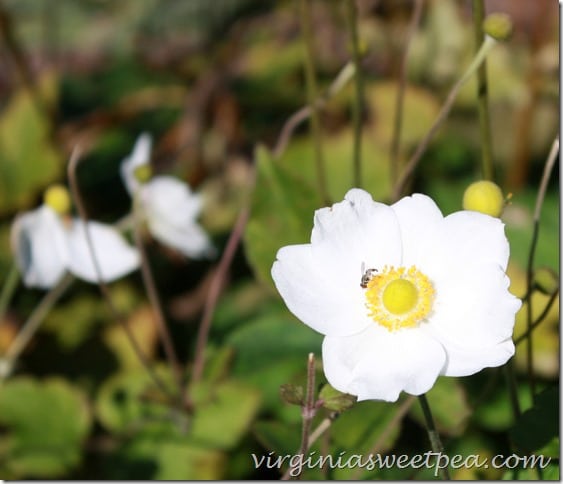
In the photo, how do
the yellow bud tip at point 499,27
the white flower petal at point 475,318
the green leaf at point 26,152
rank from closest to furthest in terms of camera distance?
the white flower petal at point 475,318
the yellow bud tip at point 499,27
the green leaf at point 26,152

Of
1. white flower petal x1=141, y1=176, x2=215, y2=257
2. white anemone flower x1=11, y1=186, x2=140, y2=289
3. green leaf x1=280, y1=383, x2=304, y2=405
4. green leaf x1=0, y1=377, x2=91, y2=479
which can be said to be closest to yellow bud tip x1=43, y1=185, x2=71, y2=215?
white anemone flower x1=11, y1=186, x2=140, y2=289

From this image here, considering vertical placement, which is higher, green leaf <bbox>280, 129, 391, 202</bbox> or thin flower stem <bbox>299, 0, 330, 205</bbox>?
thin flower stem <bbox>299, 0, 330, 205</bbox>

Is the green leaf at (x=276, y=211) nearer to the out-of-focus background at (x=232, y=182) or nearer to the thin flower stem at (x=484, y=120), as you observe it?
the out-of-focus background at (x=232, y=182)

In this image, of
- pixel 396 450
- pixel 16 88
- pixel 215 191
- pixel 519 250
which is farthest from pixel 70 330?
pixel 16 88

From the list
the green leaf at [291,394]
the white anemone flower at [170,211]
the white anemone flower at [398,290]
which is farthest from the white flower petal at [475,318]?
the white anemone flower at [170,211]

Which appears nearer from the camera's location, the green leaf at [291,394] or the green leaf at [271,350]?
the green leaf at [291,394]

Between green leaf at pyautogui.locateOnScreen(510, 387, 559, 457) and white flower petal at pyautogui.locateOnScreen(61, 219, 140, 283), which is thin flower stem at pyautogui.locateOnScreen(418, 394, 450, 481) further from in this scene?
white flower petal at pyautogui.locateOnScreen(61, 219, 140, 283)

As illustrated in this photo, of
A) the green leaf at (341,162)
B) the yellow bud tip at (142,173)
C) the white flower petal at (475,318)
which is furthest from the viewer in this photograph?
the green leaf at (341,162)

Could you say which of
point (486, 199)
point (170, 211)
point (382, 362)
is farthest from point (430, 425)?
point (170, 211)
